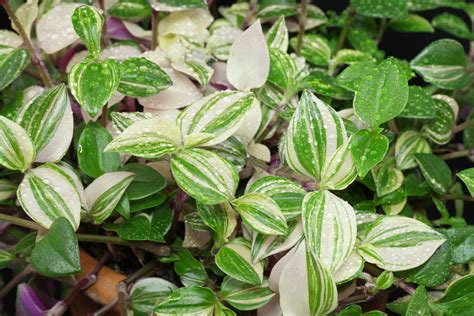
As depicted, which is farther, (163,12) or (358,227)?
(163,12)

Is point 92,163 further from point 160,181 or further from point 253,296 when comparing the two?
point 253,296

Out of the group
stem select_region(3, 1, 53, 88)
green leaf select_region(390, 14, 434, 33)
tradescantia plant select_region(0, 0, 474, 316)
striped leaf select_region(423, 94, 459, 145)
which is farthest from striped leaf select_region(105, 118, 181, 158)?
green leaf select_region(390, 14, 434, 33)

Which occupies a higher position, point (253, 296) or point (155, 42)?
point (155, 42)

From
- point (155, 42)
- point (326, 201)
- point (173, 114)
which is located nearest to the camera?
point (326, 201)

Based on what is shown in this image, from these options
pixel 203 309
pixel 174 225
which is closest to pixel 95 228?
pixel 174 225

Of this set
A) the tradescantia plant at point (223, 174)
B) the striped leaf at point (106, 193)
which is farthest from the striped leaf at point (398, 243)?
the striped leaf at point (106, 193)

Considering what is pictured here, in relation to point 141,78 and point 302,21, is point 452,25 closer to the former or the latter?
point 302,21

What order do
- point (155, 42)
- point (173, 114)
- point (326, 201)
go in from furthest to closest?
point (155, 42), point (173, 114), point (326, 201)
